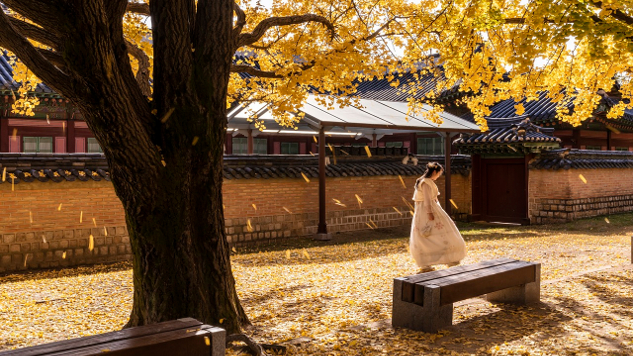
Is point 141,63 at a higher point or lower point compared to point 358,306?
higher

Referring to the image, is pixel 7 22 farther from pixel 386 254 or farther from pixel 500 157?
pixel 500 157

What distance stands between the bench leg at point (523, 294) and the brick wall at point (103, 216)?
24.8 ft

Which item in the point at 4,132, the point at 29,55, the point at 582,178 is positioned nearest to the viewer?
the point at 29,55

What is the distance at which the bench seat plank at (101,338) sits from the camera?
331 cm

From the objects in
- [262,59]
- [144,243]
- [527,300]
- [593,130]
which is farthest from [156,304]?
[593,130]

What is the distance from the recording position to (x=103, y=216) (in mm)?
11156

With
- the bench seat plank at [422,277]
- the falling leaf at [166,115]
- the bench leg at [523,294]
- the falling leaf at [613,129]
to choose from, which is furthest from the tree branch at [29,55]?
the falling leaf at [613,129]

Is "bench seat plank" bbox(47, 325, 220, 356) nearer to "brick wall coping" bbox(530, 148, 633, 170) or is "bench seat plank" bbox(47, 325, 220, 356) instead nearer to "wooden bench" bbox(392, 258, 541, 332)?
"wooden bench" bbox(392, 258, 541, 332)

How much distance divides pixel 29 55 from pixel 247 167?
9105 millimetres

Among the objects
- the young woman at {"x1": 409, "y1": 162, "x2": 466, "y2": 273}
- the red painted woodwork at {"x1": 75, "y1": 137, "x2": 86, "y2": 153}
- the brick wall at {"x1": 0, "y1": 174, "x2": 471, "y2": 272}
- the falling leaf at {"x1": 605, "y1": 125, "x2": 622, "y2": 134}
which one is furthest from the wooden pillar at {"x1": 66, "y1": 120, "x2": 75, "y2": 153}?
the falling leaf at {"x1": 605, "y1": 125, "x2": 622, "y2": 134}

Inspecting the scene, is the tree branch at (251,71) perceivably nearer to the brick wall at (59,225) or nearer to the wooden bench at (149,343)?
the wooden bench at (149,343)

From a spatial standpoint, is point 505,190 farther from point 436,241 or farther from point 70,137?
point 70,137

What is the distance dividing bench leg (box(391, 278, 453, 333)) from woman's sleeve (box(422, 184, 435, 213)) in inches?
90.5

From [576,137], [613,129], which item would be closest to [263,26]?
[576,137]
